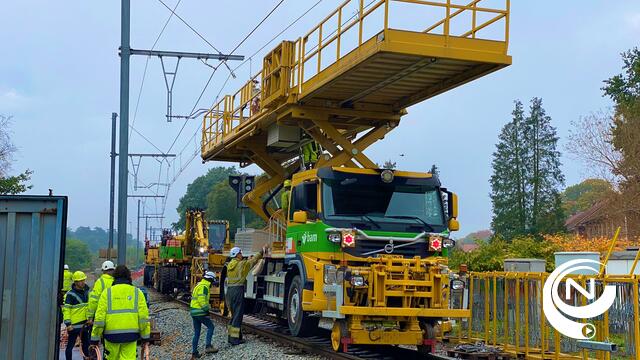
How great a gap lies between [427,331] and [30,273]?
253 inches

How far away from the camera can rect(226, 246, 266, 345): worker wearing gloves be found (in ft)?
45.4

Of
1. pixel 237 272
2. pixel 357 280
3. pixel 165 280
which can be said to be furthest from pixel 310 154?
pixel 165 280

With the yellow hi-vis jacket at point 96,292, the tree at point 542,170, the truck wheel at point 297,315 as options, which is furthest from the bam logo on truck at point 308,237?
the tree at point 542,170

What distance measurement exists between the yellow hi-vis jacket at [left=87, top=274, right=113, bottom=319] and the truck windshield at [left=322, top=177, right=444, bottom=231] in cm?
376

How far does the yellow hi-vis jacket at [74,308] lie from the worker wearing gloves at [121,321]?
116 inches

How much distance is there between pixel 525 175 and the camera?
6506 cm

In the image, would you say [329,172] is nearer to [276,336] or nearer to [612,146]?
[276,336]

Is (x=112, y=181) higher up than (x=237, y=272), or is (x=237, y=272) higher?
(x=112, y=181)

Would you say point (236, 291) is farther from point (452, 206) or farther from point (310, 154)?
point (452, 206)

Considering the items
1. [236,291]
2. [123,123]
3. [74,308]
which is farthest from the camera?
[236,291]

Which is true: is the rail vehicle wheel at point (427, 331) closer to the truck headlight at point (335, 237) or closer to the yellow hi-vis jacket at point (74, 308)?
the truck headlight at point (335, 237)

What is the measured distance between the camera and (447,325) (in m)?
12.2

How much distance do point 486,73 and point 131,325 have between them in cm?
663

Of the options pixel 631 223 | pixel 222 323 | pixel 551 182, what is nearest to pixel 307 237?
pixel 222 323
